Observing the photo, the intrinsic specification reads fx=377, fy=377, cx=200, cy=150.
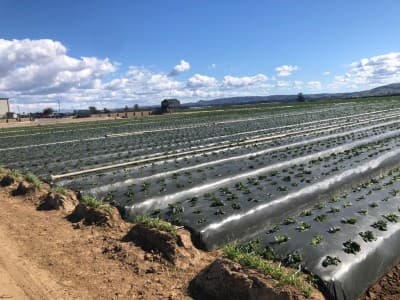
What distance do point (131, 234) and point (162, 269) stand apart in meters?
1.17

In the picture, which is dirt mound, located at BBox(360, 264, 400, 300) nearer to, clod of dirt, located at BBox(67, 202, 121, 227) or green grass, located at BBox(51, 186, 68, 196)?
clod of dirt, located at BBox(67, 202, 121, 227)

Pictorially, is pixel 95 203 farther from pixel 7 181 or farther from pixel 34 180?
pixel 7 181

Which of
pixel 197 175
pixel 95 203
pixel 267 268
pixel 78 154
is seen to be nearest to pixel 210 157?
pixel 197 175

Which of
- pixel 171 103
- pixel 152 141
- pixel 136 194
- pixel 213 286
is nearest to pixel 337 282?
pixel 213 286

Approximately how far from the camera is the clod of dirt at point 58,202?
7.95m

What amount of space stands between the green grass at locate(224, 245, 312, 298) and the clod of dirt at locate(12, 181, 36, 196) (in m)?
6.09

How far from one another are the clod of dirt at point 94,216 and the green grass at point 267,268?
8.47ft

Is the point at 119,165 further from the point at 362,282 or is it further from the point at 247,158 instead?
the point at 362,282

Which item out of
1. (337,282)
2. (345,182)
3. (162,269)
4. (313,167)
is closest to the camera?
(337,282)

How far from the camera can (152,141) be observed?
18.3m

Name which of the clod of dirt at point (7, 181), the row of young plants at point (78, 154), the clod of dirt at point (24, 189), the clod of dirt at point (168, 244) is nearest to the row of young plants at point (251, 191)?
the clod of dirt at point (168, 244)

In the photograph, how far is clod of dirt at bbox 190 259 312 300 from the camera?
12.9 ft

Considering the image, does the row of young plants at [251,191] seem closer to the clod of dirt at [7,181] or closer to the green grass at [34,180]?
the green grass at [34,180]

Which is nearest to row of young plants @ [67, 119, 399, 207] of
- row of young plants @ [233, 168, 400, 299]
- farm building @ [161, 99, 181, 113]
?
row of young plants @ [233, 168, 400, 299]
